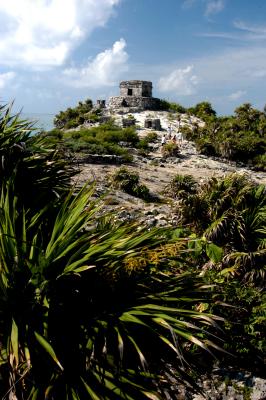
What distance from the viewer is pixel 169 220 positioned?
11.2 metres

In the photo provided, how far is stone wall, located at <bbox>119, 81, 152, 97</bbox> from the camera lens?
5528 centimetres

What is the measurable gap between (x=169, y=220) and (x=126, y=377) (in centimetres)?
818

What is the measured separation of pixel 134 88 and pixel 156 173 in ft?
104

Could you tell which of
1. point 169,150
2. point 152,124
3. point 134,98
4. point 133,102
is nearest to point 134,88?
point 134,98

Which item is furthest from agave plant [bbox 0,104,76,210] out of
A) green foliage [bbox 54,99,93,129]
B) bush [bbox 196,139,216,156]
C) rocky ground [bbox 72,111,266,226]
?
green foliage [bbox 54,99,93,129]

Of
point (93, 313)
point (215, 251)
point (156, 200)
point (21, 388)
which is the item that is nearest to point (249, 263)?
point (215, 251)

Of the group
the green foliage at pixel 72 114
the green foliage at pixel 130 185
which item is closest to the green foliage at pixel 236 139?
the green foliage at pixel 72 114

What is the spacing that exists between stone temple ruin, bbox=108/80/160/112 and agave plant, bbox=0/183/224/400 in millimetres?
51334

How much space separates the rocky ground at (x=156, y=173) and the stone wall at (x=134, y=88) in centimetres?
788

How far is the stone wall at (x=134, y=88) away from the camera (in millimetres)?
55281

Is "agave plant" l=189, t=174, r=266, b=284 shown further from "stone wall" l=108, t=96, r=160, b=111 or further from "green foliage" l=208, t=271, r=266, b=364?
"stone wall" l=108, t=96, r=160, b=111

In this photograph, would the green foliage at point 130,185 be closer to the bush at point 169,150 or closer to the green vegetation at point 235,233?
the green vegetation at point 235,233

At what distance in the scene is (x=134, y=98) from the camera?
2156 inches

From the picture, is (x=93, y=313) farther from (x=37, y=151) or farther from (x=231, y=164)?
(x=231, y=164)
